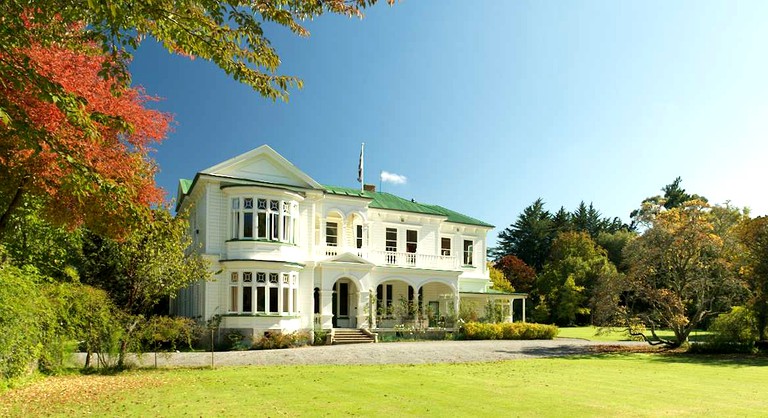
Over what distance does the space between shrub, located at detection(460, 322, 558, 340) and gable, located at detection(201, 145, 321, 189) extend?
38.3 ft

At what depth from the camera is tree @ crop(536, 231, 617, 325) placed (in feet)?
184

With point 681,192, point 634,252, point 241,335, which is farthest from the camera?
point 681,192

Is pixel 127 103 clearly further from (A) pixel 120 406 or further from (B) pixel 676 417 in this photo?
(B) pixel 676 417

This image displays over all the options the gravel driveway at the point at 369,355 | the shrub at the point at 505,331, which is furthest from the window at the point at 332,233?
the shrub at the point at 505,331

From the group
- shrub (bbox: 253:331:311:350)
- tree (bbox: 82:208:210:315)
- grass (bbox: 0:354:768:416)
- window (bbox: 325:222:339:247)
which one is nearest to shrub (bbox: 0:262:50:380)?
grass (bbox: 0:354:768:416)

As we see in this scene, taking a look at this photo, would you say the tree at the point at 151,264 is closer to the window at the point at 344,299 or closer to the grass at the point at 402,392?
the grass at the point at 402,392

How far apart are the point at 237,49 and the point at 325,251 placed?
23299 millimetres

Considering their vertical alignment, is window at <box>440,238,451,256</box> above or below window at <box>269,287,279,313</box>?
above

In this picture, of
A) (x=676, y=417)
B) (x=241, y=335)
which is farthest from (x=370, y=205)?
(x=676, y=417)

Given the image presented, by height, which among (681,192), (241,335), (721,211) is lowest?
(241,335)

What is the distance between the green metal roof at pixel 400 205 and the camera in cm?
3450

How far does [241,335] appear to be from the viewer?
26609 mm

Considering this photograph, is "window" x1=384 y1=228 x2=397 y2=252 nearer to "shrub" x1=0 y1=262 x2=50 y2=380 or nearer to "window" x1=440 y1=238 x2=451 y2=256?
"window" x1=440 y1=238 x2=451 y2=256

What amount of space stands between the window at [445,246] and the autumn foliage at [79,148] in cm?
2540
